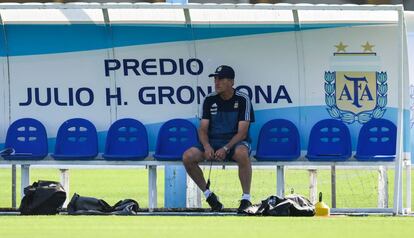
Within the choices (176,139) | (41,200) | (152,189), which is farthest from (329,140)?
(41,200)

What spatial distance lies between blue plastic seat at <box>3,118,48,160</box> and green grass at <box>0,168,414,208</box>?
196 centimetres

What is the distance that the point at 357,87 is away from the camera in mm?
17500

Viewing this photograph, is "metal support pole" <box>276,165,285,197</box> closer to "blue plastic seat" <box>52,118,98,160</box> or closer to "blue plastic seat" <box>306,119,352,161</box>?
"blue plastic seat" <box>306,119,352,161</box>

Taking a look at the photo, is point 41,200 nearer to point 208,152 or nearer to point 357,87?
point 208,152

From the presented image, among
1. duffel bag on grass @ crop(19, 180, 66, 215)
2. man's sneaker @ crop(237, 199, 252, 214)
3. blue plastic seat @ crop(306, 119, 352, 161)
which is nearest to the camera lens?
duffel bag on grass @ crop(19, 180, 66, 215)

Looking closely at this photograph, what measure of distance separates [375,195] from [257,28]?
14.0 feet

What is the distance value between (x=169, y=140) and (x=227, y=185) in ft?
16.4

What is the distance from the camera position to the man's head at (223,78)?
16500 millimetres

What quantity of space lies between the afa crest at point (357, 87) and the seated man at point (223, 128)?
5.05 ft

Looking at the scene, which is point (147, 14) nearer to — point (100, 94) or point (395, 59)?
point (100, 94)

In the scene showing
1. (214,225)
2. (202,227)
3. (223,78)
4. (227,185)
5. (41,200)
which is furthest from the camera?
(227,185)

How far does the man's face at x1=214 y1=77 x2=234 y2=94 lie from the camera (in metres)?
16.5

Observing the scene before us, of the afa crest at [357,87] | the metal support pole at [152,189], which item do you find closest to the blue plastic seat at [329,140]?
the afa crest at [357,87]

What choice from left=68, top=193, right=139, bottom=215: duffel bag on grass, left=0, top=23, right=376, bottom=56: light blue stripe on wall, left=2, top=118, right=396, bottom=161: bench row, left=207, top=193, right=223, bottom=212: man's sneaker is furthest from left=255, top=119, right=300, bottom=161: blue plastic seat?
left=68, top=193, right=139, bottom=215: duffel bag on grass
